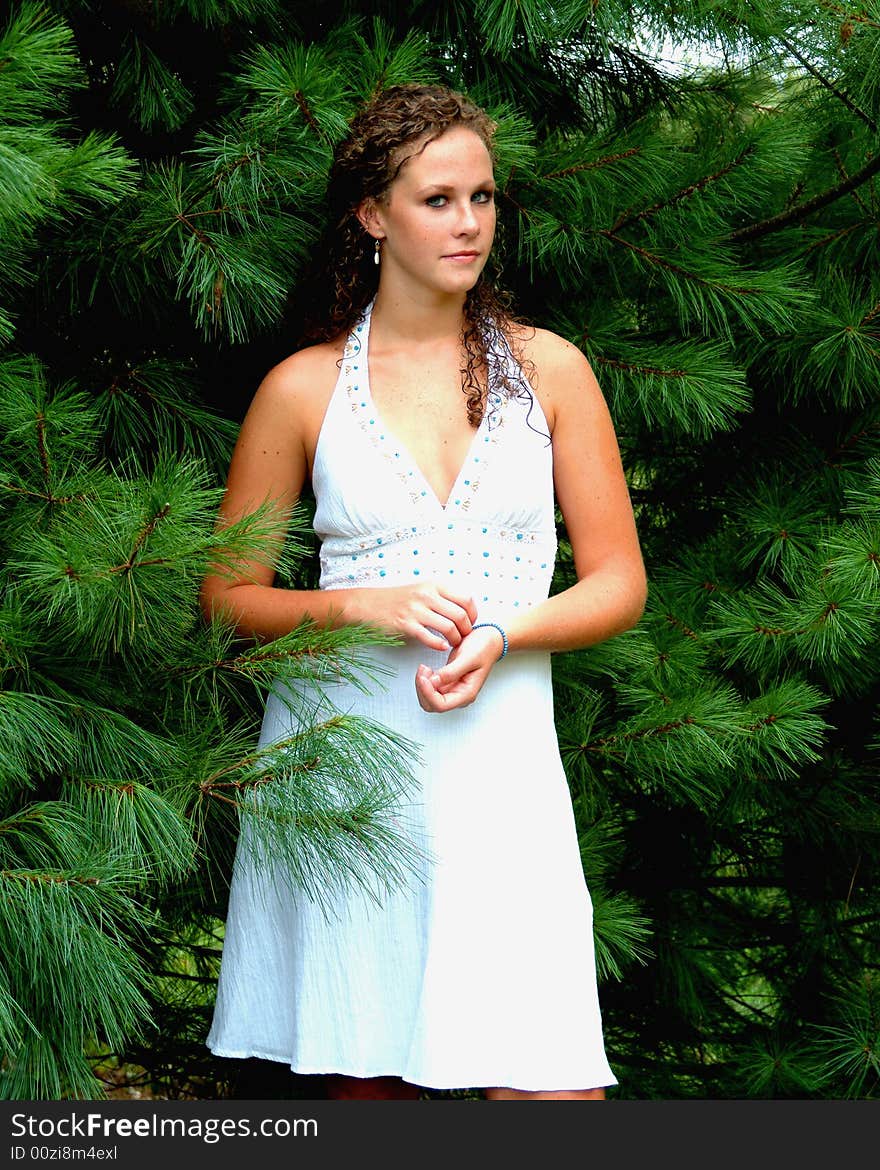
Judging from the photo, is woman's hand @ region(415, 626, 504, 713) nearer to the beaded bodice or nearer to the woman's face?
the beaded bodice

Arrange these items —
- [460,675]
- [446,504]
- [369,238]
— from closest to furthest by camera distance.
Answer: [460,675] → [446,504] → [369,238]

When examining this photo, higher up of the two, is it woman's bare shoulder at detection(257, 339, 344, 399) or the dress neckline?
woman's bare shoulder at detection(257, 339, 344, 399)

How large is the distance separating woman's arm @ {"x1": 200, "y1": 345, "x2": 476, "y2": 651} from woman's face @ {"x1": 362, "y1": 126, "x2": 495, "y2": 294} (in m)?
0.17

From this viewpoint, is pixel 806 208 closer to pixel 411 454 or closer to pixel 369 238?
pixel 369 238

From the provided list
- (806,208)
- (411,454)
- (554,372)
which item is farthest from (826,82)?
(411,454)

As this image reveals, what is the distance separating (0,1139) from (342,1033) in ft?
1.14

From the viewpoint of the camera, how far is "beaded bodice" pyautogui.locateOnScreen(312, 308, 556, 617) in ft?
4.94

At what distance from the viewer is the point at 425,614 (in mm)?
1406

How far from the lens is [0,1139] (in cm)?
129

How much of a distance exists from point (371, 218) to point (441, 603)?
45 centimetres

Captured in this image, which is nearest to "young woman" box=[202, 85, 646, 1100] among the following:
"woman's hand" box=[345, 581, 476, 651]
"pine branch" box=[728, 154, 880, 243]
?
"woman's hand" box=[345, 581, 476, 651]

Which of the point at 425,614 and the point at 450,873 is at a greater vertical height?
the point at 425,614

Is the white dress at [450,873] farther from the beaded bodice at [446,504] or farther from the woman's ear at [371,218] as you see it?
the woman's ear at [371,218]

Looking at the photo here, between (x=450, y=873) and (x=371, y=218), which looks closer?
(x=450, y=873)
